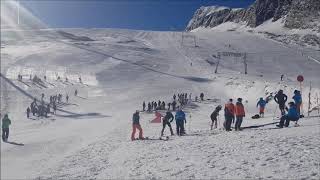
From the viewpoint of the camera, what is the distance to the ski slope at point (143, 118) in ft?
47.2

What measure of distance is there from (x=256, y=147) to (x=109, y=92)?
41.4 metres

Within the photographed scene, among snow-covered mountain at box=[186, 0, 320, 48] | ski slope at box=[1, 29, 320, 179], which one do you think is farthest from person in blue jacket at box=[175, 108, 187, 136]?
snow-covered mountain at box=[186, 0, 320, 48]

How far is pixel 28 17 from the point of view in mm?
199375

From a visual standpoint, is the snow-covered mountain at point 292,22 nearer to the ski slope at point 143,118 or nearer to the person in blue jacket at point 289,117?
the ski slope at point 143,118

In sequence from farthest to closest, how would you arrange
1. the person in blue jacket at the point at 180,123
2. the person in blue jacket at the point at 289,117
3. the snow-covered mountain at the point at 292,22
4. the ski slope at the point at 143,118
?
the snow-covered mountain at the point at 292,22, the person in blue jacket at the point at 180,123, the person in blue jacket at the point at 289,117, the ski slope at the point at 143,118

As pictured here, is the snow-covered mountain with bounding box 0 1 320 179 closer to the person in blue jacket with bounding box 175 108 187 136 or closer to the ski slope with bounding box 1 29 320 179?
the ski slope with bounding box 1 29 320 179

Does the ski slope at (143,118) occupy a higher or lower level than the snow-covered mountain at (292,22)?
lower

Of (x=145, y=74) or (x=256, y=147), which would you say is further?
(x=145, y=74)

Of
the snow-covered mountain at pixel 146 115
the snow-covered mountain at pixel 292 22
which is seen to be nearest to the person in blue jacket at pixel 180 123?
the snow-covered mountain at pixel 146 115

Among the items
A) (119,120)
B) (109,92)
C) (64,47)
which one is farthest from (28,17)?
(119,120)

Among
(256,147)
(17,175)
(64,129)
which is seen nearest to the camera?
(17,175)

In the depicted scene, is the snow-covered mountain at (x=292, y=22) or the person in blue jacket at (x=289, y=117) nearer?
the person in blue jacket at (x=289, y=117)

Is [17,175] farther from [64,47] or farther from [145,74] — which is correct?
[64,47]

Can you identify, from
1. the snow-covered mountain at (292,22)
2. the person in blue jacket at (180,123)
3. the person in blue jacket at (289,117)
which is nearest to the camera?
the person in blue jacket at (289,117)
